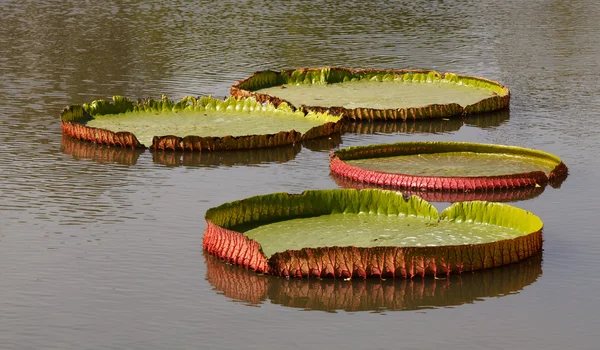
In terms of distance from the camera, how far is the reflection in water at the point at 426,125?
47.1 feet

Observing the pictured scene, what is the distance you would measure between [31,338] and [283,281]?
189 cm

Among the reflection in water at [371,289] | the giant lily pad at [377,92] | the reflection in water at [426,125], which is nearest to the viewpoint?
the reflection in water at [371,289]

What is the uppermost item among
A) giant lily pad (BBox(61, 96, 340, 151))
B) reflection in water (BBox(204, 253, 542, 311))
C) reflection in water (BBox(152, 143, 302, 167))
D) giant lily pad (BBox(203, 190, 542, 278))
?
giant lily pad (BBox(203, 190, 542, 278))

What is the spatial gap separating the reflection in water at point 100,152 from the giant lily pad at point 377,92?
7.64ft

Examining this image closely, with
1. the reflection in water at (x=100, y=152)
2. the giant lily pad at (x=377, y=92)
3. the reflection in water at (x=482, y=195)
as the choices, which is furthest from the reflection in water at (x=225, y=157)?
the reflection in water at (x=482, y=195)

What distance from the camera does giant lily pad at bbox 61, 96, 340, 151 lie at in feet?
43.2

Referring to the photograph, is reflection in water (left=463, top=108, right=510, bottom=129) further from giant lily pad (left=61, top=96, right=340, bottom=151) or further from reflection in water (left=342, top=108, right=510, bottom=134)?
giant lily pad (left=61, top=96, right=340, bottom=151)

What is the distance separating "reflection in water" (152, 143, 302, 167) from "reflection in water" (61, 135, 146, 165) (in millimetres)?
237

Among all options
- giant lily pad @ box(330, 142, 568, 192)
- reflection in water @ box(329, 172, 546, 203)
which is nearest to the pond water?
reflection in water @ box(329, 172, 546, 203)

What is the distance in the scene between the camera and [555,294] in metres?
8.59

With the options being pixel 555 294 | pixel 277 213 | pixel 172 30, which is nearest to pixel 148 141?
pixel 277 213

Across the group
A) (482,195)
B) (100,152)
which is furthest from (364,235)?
(100,152)

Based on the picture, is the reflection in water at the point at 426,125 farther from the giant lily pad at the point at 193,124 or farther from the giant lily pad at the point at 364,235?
the giant lily pad at the point at 364,235

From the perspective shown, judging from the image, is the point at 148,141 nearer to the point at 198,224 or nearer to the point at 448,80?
the point at 198,224
